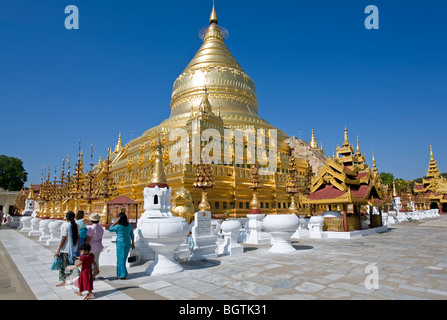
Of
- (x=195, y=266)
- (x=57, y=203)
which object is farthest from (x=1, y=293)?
(x=57, y=203)

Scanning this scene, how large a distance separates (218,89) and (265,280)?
1187 inches

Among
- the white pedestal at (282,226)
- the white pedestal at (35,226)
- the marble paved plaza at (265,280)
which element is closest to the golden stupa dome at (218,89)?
the white pedestal at (35,226)

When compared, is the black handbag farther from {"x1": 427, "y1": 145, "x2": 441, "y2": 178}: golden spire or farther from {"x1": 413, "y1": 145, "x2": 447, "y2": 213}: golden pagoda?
{"x1": 427, "y1": 145, "x2": 441, "y2": 178}: golden spire

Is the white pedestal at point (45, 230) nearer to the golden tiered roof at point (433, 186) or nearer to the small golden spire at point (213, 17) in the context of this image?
the small golden spire at point (213, 17)

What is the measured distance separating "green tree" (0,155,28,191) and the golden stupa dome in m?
56.3

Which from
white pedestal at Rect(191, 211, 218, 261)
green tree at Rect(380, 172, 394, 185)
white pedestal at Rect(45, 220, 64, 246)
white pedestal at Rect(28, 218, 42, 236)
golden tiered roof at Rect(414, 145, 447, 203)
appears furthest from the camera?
green tree at Rect(380, 172, 394, 185)

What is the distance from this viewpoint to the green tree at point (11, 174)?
6844 cm

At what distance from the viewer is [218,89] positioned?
3412cm

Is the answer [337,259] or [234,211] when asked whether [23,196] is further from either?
[337,259]

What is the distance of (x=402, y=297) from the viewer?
4.96 meters

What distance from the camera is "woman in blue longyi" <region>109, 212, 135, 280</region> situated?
6.52 m

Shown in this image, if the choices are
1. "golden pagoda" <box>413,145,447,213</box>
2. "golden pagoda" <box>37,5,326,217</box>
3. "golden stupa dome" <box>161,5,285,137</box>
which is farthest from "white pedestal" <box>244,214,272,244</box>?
"golden pagoda" <box>413,145,447,213</box>

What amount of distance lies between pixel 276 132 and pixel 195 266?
27337mm

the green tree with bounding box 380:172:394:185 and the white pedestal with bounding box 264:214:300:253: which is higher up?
the green tree with bounding box 380:172:394:185
